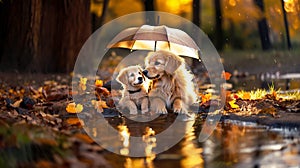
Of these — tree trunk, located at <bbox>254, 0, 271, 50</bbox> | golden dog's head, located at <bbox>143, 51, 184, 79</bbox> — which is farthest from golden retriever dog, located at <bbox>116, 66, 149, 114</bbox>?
tree trunk, located at <bbox>254, 0, 271, 50</bbox>

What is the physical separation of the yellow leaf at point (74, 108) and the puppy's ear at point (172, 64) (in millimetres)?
1367

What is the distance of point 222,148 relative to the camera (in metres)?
5.67

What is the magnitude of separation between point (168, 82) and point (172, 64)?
0.32m

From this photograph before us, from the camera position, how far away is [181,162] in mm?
5078

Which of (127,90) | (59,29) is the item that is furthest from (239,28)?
(127,90)

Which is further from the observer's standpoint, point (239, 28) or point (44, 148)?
point (239, 28)

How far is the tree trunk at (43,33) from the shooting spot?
14.8 metres

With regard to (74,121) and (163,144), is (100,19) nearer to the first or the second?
(74,121)

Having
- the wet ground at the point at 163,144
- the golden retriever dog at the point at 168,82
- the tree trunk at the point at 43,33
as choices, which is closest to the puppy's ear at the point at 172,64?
the golden retriever dog at the point at 168,82

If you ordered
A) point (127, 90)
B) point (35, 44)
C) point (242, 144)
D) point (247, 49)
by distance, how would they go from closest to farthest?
point (242, 144) < point (127, 90) < point (35, 44) < point (247, 49)

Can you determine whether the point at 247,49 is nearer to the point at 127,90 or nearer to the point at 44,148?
the point at 127,90

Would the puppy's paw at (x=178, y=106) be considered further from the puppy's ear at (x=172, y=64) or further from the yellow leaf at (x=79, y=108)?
the yellow leaf at (x=79, y=108)

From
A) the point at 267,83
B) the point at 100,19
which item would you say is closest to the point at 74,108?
the point at 267,83

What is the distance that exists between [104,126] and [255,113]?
2.01 m
